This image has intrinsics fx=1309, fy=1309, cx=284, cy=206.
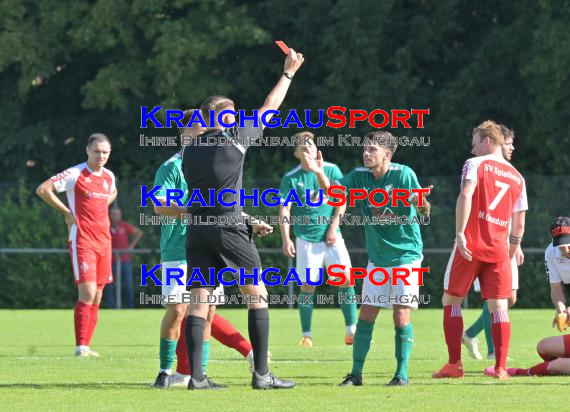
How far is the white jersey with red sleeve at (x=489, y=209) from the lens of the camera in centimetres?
1105

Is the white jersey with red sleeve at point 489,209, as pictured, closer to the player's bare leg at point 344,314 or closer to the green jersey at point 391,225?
the green jersey at point 391,225

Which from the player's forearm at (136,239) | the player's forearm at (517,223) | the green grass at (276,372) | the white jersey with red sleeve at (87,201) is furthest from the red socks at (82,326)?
the player's forearm at (136,239)

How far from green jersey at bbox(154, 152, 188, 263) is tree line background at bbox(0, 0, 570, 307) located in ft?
54.7

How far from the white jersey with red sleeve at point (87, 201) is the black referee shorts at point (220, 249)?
16.9 ft

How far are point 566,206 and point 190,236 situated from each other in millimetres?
17491

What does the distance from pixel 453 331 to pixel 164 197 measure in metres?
2.81

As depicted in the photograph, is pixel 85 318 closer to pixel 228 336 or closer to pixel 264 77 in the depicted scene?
pixel 228 336

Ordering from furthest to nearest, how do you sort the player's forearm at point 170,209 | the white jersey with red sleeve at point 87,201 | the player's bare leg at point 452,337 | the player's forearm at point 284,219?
the player's forearm at point 284,219 < the white jersey with red sleeve at point 87,201 < the player's bare leg at point 452,337 < the player's forearm at point 170,209

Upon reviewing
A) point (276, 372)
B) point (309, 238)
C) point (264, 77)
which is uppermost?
point (264, 77)

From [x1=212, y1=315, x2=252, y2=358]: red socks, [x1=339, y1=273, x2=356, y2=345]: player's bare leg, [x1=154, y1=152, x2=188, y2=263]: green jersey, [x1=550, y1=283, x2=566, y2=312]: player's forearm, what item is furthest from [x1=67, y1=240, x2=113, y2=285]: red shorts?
[x1=550, y1=283, x2=566, y2=312]: player's forearm

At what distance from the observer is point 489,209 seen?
1108 cm

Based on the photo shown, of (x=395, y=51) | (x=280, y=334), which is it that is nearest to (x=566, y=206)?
(x=395, y=51)

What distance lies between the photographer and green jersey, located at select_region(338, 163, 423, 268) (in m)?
10.6

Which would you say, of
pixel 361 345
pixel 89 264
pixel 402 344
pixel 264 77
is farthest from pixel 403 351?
pixel 264 77
